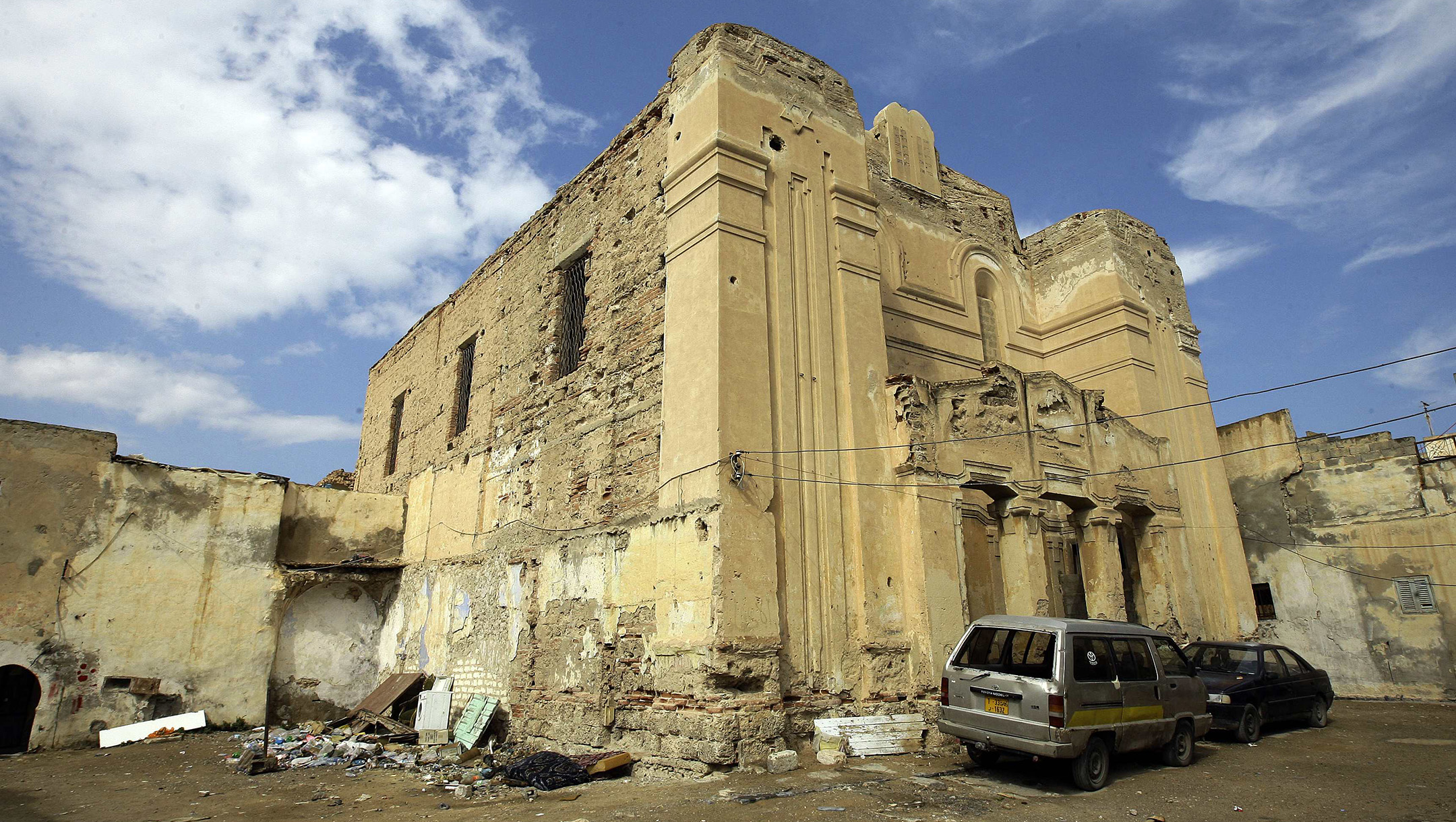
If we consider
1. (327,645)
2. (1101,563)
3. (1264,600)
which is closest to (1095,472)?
(1101,563)

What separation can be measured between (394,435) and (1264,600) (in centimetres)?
1953

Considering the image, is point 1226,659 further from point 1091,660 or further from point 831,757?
point 831,757

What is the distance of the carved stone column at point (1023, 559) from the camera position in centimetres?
1035

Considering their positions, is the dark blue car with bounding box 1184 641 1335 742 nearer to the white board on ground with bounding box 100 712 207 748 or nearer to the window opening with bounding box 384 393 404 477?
the white board on ground with bounding box 100 712 207 748

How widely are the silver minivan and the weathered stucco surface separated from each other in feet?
38.2

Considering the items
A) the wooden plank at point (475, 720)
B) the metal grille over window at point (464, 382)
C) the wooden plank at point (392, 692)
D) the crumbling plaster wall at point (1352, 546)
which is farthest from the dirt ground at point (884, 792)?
the metal grille over window at point (464, 382)

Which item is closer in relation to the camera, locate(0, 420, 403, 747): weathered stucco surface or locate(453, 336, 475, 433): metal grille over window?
locate(0, 420, 403, 747): weathered stucco surface

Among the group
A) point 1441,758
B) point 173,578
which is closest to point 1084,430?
point 1441,758

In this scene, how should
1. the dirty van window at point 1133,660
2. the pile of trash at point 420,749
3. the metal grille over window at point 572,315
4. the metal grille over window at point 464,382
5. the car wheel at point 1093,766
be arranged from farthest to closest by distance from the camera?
the metal grille over window at point 464,382
the metal grille over window at point 572,315
the pile of trash at point 420,749
the dirty van window at point 1133,660
the car wheel at point 1093,766

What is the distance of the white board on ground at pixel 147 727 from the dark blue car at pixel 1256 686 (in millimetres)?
14020

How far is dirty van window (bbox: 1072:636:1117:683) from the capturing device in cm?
643

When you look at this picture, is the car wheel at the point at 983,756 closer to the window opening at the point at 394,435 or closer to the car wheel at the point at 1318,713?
the car wheel at the point at 1318,713

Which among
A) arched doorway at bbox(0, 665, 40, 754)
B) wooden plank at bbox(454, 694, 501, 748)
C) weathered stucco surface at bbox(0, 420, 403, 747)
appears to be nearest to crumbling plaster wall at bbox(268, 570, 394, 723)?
weathered stucco surface at bbox(0, 420, 403, 747)

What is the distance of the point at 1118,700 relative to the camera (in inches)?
265
